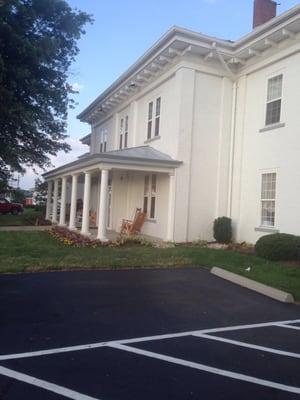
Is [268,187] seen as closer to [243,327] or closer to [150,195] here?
[150,195]

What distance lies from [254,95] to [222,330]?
12119 mm

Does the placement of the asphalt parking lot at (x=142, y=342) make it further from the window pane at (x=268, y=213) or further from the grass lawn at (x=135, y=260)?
the window pane at (x=268, y=213)

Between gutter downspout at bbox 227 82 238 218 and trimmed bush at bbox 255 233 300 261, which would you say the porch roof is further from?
trimmed bush at bbox 255 233 300 261

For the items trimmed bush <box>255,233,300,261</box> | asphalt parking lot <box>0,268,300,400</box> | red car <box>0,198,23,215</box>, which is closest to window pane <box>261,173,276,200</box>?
trimmed bush <box>255,233,300,261</box>

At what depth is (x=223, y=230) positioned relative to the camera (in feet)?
54.2

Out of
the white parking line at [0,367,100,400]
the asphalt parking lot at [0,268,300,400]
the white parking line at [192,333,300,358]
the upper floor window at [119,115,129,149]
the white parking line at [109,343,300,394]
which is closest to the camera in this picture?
the white parking line at [0,367,100,400]

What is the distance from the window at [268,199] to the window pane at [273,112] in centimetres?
193

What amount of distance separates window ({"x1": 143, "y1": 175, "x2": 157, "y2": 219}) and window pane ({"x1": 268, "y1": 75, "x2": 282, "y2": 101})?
6.14 metres

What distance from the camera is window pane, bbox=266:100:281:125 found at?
15.2m

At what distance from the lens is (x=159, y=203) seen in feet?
60.7

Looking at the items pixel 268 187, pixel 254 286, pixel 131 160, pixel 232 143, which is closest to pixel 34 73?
pixel 131 160

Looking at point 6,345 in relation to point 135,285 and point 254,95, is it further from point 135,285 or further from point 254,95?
point 254,95

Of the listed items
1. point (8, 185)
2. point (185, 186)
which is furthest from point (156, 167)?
point (8, 185)

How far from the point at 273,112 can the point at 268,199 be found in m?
3.11
